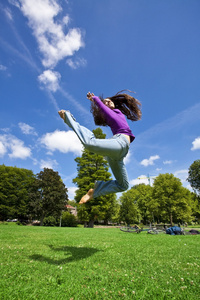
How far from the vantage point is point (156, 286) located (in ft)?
9.01

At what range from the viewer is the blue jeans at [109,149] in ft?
10.9

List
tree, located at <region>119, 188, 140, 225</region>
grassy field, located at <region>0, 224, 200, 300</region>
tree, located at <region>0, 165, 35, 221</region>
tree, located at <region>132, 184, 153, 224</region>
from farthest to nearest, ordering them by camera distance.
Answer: tree, located at <region>132, 184, 153, 224</region>
tree, located at <region>119, 188, 140, 225</region>
tree, located at <region>0, 165, 35, 221</region>
grassy field, located at <region>0, 224, 200, 300</region>

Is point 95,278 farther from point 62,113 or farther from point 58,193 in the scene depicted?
point 58,193

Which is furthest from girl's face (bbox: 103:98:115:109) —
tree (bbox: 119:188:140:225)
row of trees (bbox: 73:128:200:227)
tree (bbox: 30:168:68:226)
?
tree (bbox: 119:188:140:225)

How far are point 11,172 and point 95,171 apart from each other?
904 inches

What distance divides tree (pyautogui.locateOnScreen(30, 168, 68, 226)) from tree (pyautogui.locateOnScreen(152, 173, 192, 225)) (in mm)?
20586

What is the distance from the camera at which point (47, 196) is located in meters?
35.4

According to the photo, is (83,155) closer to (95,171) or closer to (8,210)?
(95,171)

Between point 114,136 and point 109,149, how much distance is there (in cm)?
45

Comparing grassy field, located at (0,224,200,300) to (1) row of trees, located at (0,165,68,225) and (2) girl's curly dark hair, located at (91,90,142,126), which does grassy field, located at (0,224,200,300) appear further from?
(1) row of trees, located at (0,165,68,225)

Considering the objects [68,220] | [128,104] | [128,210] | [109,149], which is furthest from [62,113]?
[128,210]

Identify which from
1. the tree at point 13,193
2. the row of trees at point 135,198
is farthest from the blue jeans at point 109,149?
the tree at point 13,193

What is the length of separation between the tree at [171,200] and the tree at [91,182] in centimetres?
1368

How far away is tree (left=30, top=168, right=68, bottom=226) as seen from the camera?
116ft
